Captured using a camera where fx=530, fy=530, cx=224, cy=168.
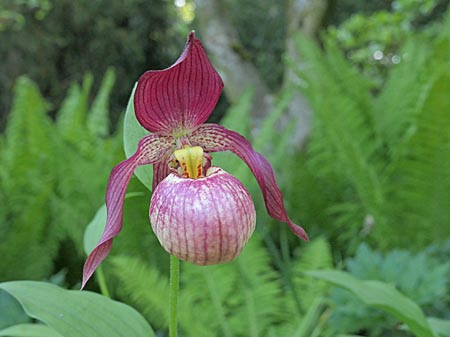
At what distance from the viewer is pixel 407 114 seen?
1148 mm

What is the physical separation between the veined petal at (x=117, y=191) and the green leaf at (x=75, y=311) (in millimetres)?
31

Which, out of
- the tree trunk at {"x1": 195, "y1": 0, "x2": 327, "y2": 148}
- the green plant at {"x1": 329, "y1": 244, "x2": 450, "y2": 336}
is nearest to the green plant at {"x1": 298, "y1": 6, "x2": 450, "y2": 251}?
the green plant at {"x1": 329, "y1": 244, "x2": 450, "y2": 336}

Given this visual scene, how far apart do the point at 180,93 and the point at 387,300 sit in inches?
11.4

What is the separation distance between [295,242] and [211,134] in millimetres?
741

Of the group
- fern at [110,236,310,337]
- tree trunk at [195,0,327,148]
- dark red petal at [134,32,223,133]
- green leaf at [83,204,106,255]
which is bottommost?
fern at [110,236,310,337]

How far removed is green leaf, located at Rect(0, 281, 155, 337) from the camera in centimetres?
43

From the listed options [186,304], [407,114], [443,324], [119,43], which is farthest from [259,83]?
[119,43]

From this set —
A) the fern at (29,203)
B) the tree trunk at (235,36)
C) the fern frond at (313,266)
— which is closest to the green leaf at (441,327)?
the fern frond at (313,266)

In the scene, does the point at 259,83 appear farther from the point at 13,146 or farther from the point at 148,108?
the point at 148,108

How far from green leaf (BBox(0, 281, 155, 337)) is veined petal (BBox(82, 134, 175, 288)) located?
0.10ft

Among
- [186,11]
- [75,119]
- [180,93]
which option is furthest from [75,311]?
[186,11]

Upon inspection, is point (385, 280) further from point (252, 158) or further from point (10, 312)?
point (10, 312)

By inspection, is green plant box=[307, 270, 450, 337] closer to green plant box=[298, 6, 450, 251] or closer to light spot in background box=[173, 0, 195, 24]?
green plant box=[298, 6, 450, 251]

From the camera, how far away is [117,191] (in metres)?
0.46
